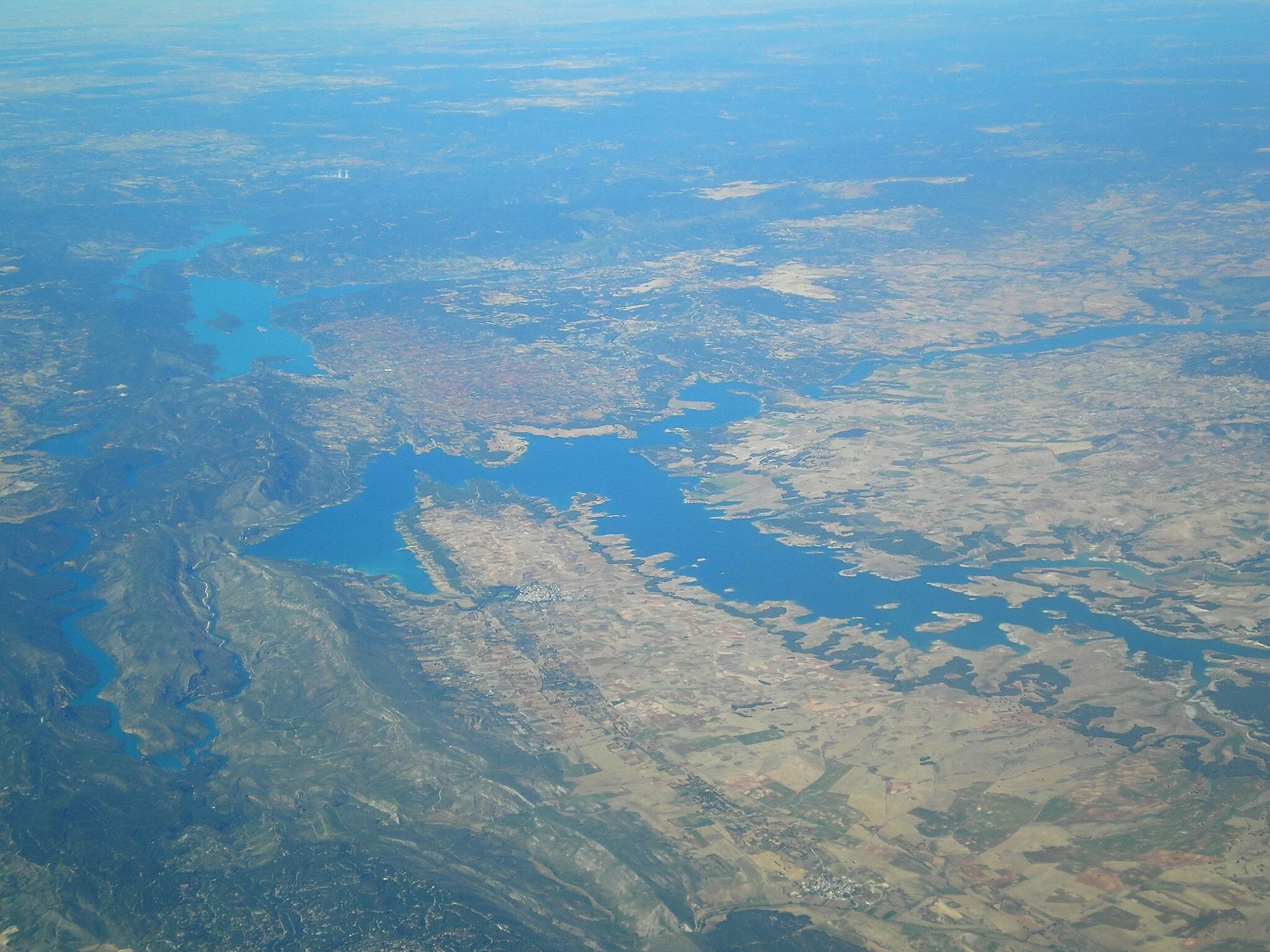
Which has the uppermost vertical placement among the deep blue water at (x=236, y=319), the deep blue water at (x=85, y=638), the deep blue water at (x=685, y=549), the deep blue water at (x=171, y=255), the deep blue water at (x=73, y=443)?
the deep blue water at (x=171, y=255)

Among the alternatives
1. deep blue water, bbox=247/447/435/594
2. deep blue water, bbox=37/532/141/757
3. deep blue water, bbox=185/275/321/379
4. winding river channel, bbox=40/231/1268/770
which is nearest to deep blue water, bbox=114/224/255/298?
deep blue water, bbox=185/275/321/379

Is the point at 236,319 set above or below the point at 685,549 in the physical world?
above

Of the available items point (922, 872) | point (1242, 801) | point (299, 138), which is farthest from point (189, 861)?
point (299, 138)

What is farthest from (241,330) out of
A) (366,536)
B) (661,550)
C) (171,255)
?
(661,550)

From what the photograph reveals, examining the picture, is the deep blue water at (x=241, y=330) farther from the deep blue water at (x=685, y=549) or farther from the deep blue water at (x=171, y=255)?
the deep blue water at (x=685, y=549)

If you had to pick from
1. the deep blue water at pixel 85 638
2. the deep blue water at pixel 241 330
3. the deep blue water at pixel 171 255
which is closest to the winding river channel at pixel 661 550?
the deep blue water at pixel 85 638

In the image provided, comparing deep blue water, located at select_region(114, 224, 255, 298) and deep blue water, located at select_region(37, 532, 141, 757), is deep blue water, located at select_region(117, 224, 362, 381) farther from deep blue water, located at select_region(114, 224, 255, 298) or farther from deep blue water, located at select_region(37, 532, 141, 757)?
deep blue water, located at select_region(37, 532, 141, 757)

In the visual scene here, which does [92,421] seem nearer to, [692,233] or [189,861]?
[189,861]

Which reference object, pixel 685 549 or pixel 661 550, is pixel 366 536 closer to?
pixel 661 550
